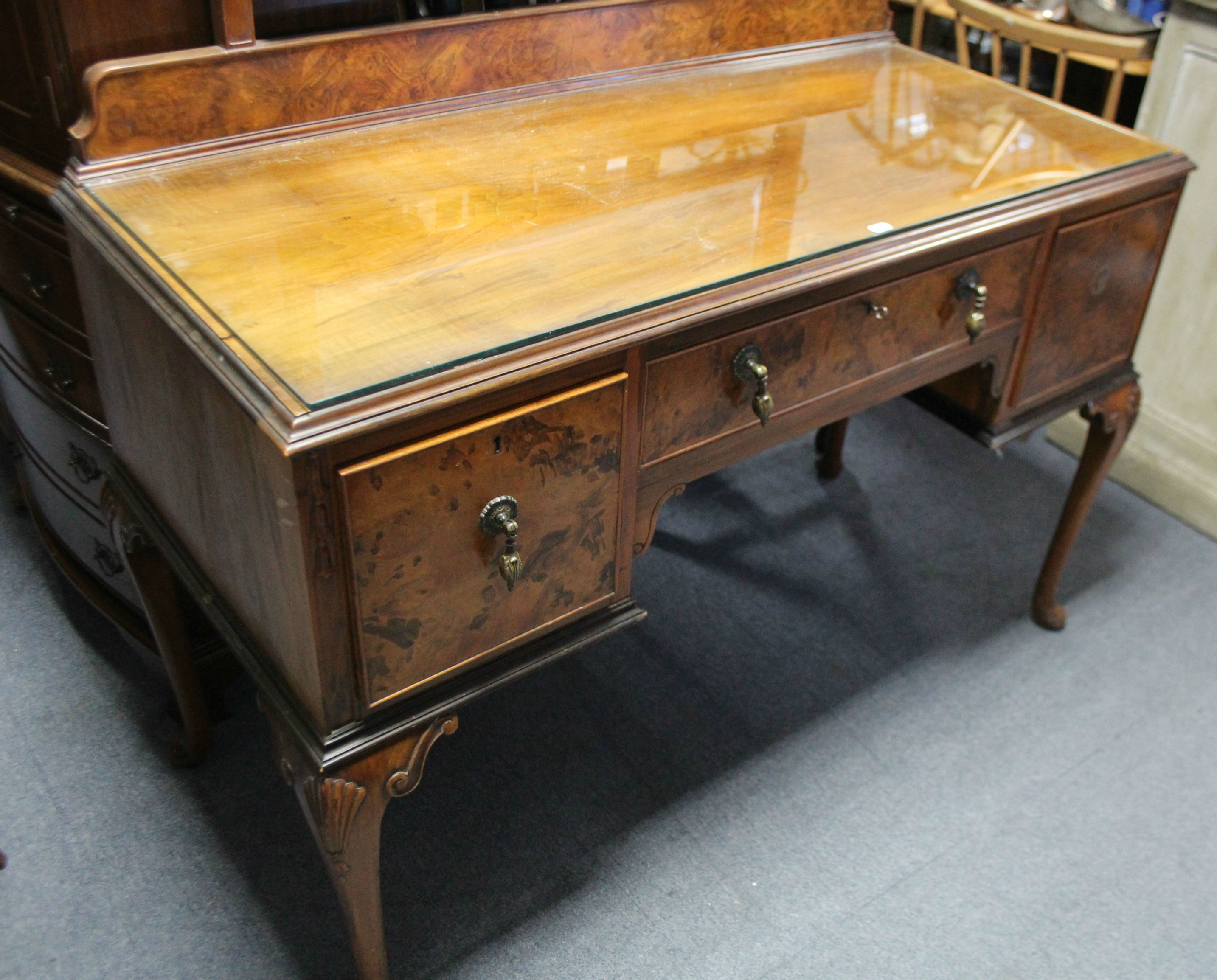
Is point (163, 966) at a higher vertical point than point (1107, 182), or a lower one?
lower

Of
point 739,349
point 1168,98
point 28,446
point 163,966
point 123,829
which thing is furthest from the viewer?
point 1168,98

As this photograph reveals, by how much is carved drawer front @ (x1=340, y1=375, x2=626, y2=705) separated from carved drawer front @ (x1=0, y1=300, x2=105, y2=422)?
65cm

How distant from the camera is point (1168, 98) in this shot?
2.26 m

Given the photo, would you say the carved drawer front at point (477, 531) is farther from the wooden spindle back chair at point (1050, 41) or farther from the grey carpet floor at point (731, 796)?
the wooden spindle back chair at point (1050, 41)

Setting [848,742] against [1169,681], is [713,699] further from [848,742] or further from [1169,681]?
[1169,681]

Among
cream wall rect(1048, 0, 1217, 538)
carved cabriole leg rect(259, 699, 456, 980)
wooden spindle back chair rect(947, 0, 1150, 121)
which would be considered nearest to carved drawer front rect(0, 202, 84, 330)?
carved cabriole leg rect(259, 699, 456, 980)

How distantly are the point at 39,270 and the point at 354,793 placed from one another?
32.4 inches

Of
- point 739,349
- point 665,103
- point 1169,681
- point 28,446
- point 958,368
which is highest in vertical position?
point 665,103

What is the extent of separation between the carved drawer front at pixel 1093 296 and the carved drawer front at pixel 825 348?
73 mm

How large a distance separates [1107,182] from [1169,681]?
95cm

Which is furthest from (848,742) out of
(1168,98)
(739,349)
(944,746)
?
(1168,98)

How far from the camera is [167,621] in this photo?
5.34 ft

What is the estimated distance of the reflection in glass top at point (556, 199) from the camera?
1129 mm

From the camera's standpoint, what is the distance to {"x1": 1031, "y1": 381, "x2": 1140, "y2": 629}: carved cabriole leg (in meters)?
1.88
